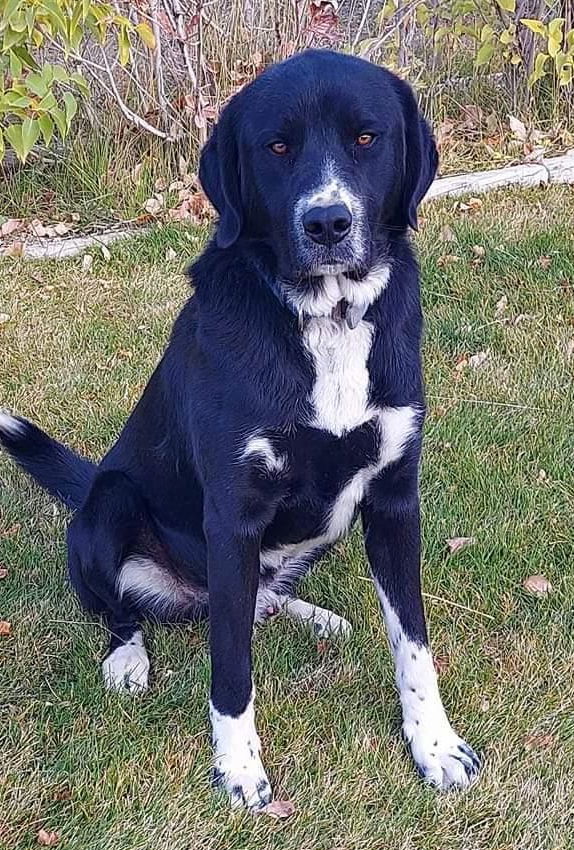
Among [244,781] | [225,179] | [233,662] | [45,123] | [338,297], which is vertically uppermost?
[225,179]

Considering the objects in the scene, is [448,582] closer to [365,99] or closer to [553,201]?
[365,99]

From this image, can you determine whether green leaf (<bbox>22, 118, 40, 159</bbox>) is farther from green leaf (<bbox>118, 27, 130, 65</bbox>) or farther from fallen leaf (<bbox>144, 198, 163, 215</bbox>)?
fallen leaf (<bbox>144, 198, 163, 215</bbox>)

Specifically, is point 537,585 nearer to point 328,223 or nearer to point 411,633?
point 411,633

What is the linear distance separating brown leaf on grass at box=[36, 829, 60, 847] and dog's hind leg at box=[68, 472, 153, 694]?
415mm

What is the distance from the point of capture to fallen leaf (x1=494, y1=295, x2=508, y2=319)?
4206 millimetres

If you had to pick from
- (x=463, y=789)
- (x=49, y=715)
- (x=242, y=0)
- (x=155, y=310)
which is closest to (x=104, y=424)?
(x=155, y=310)

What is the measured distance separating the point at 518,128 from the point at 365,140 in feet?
14.5

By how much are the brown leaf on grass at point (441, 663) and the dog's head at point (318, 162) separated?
990 mm

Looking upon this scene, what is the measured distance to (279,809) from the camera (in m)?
2.18

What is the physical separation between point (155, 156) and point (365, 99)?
3.77 metres

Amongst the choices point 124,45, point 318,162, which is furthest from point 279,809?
point 124,45

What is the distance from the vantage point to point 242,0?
5684 mm

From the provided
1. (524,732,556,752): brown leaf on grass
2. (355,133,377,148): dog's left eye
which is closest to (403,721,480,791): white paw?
(524,732,556,752): brown leaf on grass

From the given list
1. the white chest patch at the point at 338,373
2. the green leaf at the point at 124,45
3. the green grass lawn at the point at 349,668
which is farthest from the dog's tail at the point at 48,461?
the green leaf at the point at 124,45
